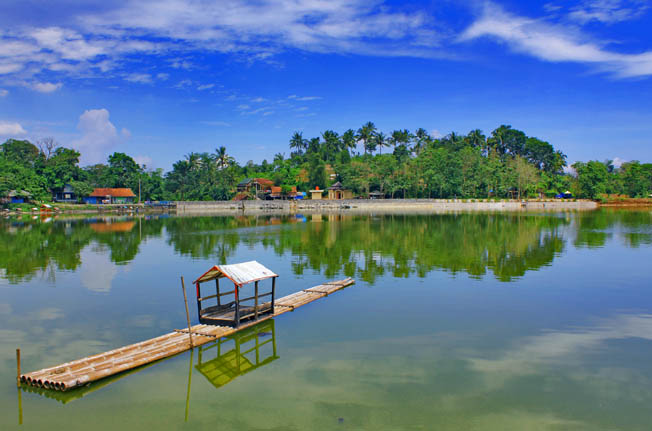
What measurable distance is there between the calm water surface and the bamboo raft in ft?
0.73

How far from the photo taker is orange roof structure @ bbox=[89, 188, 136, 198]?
96.7 meters

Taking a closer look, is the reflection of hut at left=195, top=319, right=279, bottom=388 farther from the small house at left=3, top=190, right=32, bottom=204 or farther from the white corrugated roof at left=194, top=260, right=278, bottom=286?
the small house at left=3, top=190, right=32, bottom=204

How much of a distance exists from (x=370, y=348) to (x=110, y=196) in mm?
98951

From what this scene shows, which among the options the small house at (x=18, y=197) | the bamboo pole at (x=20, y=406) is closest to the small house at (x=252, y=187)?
the small house at (x=18, y=197)

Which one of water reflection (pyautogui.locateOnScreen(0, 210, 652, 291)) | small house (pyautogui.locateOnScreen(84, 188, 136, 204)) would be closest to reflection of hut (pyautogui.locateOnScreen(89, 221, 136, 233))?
water reflection (pyautogui.locateOnScreen(0, 210, 652, 291))

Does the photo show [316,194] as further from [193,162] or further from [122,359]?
[122,359]

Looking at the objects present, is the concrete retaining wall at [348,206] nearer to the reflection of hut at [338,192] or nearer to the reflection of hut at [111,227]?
the reflection of hut at [338,192]

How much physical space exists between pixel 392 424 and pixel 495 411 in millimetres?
2038

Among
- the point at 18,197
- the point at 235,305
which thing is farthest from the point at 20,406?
the point at 18,197

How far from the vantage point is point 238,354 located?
11.6 meters

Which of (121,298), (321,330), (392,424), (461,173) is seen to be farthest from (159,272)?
(461,173)

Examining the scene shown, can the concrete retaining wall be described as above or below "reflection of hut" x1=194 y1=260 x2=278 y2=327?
above

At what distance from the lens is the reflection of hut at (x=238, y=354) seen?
1049cm

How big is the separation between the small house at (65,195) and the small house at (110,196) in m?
2.81
